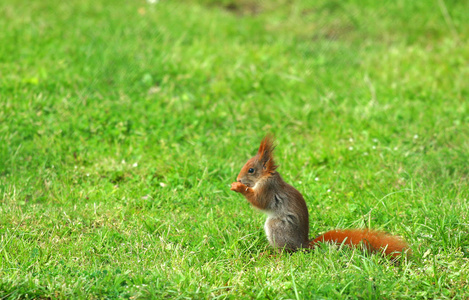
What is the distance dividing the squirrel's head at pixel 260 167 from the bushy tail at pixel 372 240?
0.58 meters

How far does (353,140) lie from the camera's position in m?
5.09

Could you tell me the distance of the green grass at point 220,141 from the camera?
306 cm

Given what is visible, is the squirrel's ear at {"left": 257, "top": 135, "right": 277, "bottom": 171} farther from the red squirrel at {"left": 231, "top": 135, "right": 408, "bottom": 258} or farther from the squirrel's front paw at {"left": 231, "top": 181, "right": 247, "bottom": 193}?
the squirrel's front paw at {"left": 231, "top": 181, "right": 247, "bottom": 193}

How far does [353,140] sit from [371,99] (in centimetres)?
95

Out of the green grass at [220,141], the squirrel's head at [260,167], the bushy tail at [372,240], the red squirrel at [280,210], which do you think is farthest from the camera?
the squirrel's head at [260,167]

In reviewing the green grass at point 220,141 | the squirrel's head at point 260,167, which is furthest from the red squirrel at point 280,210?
the green grass at point 220,141

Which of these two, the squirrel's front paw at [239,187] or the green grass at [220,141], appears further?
the squirrel's front paw at [239,187]

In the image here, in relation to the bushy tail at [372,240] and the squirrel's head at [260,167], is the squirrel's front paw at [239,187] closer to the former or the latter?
the squirrel's head at [260,167]

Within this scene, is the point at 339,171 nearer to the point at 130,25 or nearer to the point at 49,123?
the point at 49,123

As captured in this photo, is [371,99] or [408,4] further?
[408,4]

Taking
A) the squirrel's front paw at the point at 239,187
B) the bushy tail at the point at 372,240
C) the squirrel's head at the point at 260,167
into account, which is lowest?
the bushy tail at the point at 372,240

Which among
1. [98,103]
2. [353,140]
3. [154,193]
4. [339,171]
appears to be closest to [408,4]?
[353,140]

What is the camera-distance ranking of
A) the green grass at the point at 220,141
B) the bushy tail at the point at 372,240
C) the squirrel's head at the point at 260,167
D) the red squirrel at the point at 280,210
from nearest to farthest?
the green grass at the point at 220,141, the bushy tail at the point at 372,240, the red squirrel at the point at 280,210, the squirrel's head at the point at 260,167

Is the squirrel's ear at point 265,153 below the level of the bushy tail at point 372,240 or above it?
above
